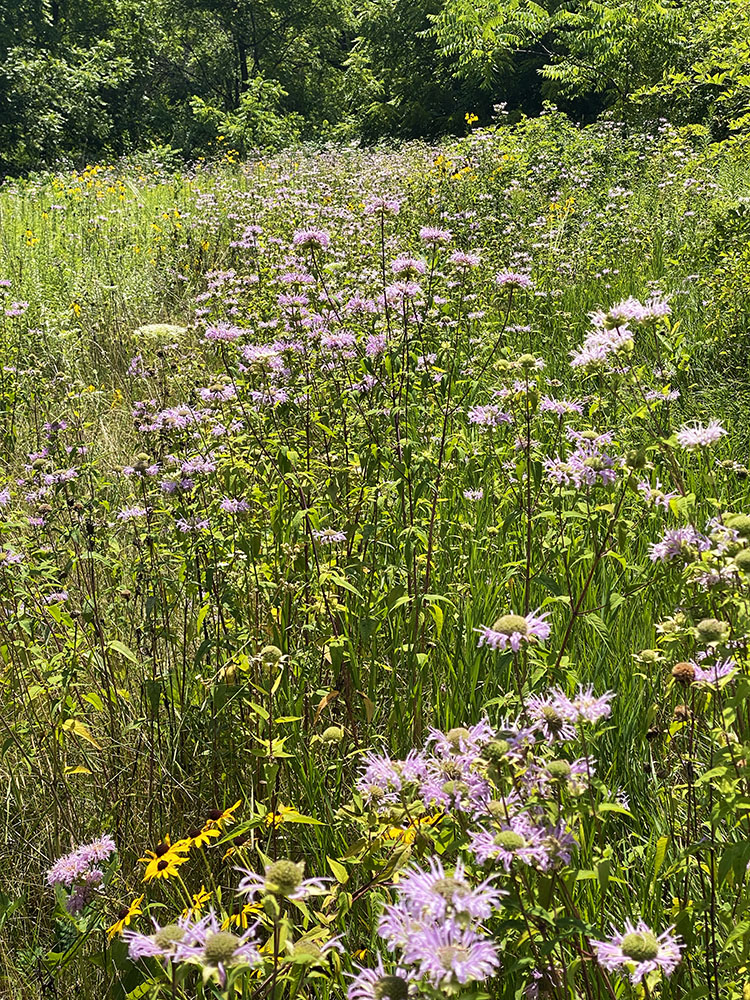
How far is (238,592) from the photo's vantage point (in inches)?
79.4

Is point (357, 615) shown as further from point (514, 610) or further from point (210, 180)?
point (210, 180)

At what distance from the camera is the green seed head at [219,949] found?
0.74 meters

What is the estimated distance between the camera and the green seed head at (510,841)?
0.81 metres

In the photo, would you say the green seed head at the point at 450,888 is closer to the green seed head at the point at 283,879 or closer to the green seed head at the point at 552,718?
the green seed head at the point at 283,879

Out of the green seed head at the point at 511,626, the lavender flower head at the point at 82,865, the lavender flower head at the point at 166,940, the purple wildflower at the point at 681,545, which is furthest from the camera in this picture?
the lavender flower head at the point at 82,865

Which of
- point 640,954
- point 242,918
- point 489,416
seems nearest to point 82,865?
point 242,918

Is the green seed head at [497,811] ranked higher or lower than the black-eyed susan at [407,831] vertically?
higher

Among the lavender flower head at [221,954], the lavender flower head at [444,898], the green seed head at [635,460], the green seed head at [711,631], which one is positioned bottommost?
the lavender flower head at [221,954]

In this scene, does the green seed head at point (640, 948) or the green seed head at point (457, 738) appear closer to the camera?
the green seed head at point (640, 948)

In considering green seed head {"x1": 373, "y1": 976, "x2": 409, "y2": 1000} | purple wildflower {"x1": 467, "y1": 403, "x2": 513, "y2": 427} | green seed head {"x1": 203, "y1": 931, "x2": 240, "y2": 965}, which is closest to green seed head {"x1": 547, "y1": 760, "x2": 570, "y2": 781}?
green seed head {"x1": 373, "y1": 976, "x2": 409, "y2": 1000}

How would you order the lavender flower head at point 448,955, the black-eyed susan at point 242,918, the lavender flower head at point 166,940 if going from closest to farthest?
1. the lavender flower head at point 448,955
2. the lavender flower head at point 166,940
3. the black-eyed susan at point 242,918

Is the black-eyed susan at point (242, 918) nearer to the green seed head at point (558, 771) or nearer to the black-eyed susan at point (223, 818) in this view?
the black-eyed susan at point (223, 818)

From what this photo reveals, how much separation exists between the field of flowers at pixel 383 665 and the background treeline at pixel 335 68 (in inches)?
104

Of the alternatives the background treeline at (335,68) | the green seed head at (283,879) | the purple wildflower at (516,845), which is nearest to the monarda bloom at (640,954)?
the purple wildflower at (516,845)
